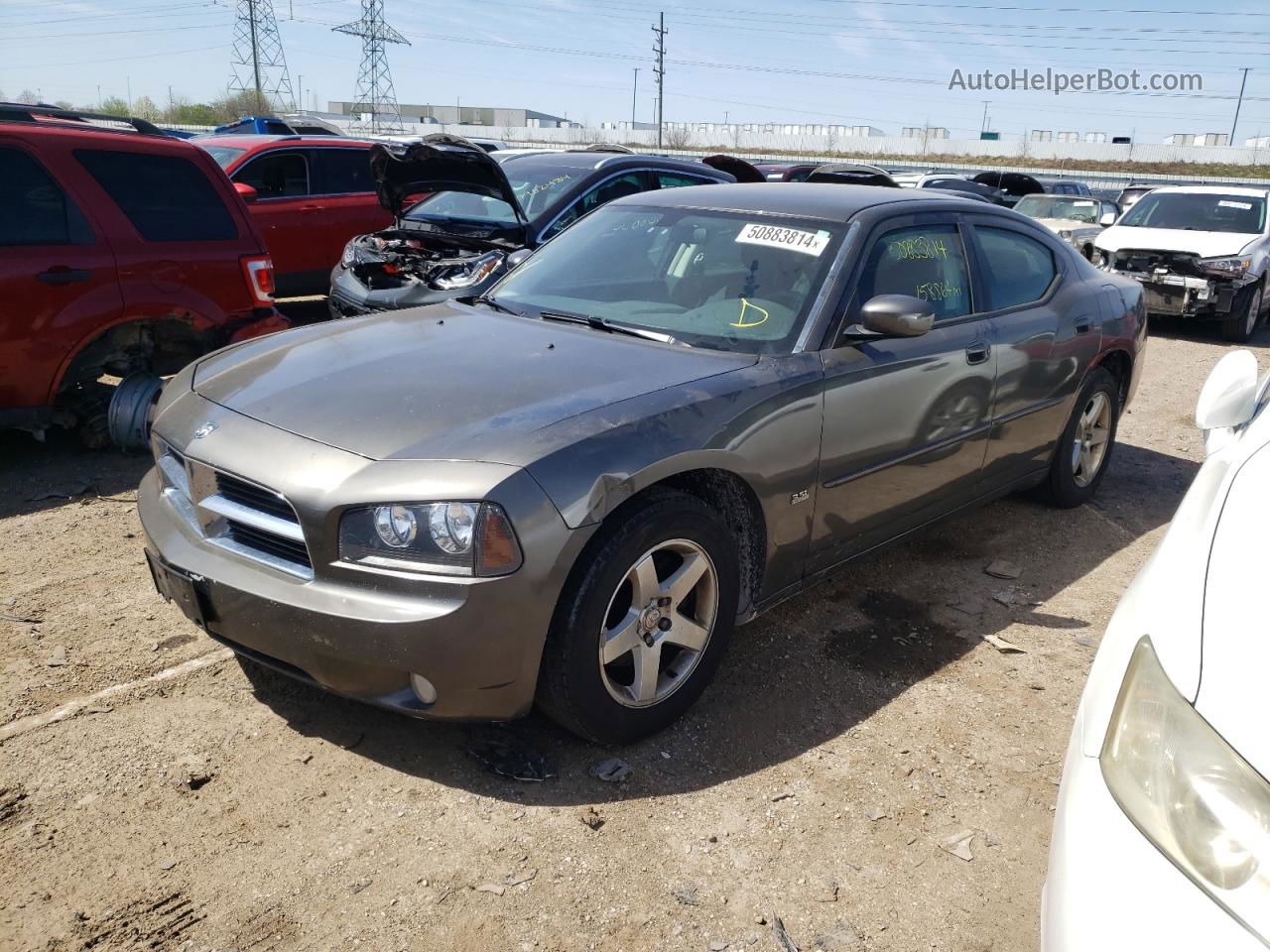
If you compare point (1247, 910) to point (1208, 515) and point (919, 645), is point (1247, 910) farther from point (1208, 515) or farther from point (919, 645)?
point (919, 645)

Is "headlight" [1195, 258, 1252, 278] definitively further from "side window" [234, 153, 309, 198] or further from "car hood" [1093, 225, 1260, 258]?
"side window" [234, 153, 309, 198]

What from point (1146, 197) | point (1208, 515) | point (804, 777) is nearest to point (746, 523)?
point (804, 777)

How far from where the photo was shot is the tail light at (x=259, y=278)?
5.90 m

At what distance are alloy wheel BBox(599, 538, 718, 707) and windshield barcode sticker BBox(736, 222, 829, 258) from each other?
136 cm

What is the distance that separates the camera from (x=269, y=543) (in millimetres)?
2768

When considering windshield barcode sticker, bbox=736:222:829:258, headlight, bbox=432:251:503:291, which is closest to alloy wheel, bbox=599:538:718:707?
windshield barcode sticker, bbox=736:222:829:258

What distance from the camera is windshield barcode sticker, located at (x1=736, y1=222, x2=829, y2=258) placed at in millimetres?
3709

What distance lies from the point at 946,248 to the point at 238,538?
3067 mm

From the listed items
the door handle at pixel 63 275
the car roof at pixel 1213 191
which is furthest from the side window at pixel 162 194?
the car roof at pixel 1213 191

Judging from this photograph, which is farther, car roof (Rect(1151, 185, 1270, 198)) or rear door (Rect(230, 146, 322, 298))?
car roof (Rect(1151, 185, 1270, 198))

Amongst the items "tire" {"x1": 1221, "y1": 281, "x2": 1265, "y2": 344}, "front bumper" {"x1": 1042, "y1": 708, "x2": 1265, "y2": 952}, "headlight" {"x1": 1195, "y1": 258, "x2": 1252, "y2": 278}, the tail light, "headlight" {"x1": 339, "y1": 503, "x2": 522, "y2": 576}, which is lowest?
"tire" {"x1": 1221, "y1": 281, "x2": 1265, "y2": 344}

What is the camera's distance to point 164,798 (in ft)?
9.07

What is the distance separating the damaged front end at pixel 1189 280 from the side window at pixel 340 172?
865 cm

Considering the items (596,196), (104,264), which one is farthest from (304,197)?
(104,264)
